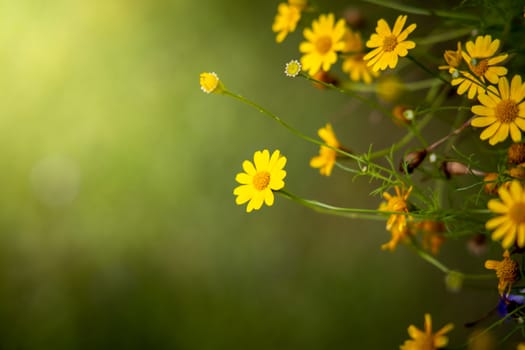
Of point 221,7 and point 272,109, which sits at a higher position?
point 221,7

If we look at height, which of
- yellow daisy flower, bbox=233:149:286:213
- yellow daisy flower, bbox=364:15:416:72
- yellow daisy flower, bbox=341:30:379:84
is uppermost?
yellow daisy flower, bbox=341:30:379:84

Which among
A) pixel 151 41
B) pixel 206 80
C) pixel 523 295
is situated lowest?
pixel 523 295

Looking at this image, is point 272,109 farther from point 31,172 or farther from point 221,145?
point 31,172

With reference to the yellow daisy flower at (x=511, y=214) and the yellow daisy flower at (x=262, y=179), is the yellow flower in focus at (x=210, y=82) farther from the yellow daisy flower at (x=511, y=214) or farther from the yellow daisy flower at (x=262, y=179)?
the yellow daisy flower at (x=511, y=214)

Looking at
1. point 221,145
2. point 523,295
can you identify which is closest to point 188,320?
point 221,145

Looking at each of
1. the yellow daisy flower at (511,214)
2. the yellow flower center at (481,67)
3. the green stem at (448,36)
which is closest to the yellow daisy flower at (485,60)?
the yellow flower center at (481,67)

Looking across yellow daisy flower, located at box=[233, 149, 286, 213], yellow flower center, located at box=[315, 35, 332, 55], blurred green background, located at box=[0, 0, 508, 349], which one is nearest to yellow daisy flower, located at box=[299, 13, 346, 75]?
yellow flower center, located at box=[315, 35, 332, 55]

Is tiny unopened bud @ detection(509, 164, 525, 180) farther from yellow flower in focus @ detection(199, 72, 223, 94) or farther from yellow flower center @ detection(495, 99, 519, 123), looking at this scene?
yellow flower in focus @ detection(199, 72, 223, 94)
